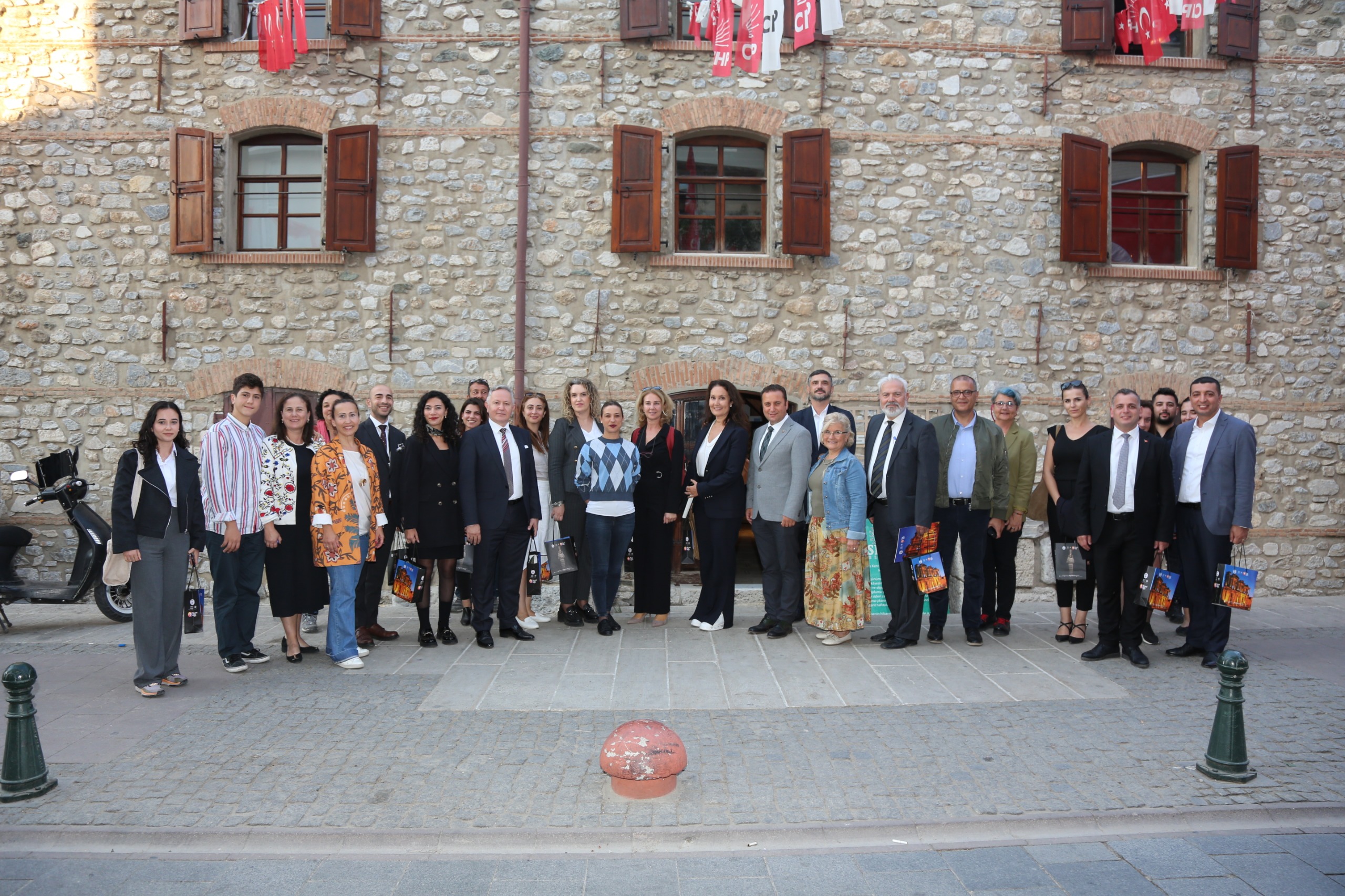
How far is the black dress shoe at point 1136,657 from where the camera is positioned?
6.45 m

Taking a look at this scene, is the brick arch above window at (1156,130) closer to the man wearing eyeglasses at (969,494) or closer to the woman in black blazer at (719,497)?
the man wearing eyeglasses at (969,494)

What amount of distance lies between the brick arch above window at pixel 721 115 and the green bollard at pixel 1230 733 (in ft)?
23.3

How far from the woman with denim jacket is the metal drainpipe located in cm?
383

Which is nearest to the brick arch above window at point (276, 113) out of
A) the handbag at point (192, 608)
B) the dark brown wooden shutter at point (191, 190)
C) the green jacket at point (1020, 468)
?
the dark brown wooden shutter at point (191, 190)

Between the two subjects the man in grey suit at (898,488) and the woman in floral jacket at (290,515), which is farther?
the man in grey suit at (898,488)

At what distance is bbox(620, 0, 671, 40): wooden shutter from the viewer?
9.53 meters

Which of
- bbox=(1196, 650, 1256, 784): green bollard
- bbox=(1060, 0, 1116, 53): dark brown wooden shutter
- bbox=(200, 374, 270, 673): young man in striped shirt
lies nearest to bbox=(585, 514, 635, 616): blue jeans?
bbox=(200, 374, 270, 673): young man in striped shirt

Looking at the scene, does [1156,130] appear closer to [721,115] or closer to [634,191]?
[721,115]

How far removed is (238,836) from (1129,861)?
375 cm

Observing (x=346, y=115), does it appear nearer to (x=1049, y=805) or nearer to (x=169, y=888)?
(x=169, y=888)

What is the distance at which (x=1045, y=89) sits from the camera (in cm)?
980

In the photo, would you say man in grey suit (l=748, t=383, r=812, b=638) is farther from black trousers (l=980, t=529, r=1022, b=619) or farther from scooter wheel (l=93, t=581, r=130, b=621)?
scooter wheel (l=93, t=581, r=130, b=621)

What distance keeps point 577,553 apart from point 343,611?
6.55 ft

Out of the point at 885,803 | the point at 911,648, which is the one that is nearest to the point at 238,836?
the point at 885,803
